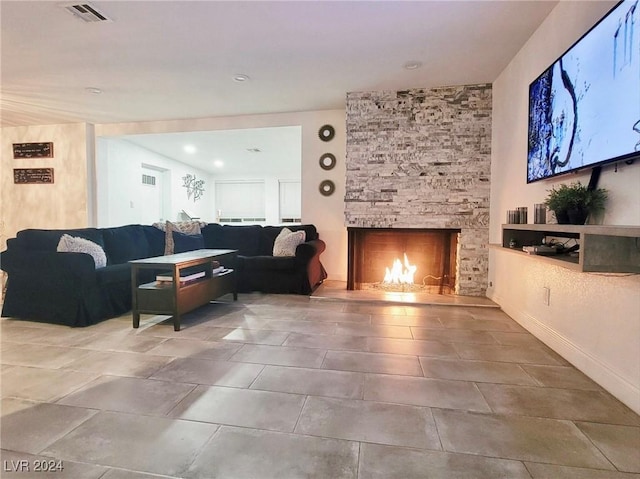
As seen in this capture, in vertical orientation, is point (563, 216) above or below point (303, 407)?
above

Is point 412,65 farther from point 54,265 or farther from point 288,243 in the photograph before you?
point 54,265

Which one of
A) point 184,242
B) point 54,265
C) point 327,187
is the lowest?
point 54,265

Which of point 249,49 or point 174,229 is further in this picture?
point 174,229

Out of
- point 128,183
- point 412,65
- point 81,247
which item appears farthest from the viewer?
point 128,183

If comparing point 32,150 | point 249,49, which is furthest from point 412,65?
point 32,150

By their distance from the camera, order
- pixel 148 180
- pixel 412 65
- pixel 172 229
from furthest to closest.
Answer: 1. pixel 148 180
2. pixel 172 229
3. pixel 412 65

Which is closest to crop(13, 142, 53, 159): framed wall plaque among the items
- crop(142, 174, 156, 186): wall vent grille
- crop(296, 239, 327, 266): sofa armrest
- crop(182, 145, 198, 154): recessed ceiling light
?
crop(142, 174, 156, 186): wall vent grille

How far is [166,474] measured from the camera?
119cm

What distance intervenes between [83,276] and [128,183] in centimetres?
383

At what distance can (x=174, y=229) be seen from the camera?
4.64m

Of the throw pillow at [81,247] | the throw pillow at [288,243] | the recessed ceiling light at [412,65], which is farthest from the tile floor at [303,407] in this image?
the recessed ceiling light at [412,65]

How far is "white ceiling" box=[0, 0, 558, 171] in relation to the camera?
2426 millimetres

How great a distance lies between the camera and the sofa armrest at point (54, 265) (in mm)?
2855

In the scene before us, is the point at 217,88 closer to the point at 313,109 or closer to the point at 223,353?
the point at 313,109
